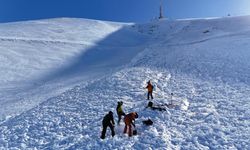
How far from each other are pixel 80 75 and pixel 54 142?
2291cm

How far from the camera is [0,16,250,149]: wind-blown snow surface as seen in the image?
17.5m

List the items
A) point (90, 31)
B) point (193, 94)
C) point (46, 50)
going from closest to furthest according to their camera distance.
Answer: point (193, 94) → point (46, 50) → point (90, 31)

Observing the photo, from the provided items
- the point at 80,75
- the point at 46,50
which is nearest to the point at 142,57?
the point at 80,75

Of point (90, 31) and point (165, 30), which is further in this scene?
point (165, 30)

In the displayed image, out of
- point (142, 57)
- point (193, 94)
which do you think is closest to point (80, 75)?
point (142, 57)

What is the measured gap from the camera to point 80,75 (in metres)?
40.2

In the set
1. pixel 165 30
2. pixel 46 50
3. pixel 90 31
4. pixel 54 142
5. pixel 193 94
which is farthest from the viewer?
pixel 165 30

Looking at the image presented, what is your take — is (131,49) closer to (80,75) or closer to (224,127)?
(80,75)

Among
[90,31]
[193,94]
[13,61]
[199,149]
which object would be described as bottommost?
[199,149]

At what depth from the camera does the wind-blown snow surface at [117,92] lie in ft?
57.4

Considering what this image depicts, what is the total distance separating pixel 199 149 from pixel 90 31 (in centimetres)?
6263

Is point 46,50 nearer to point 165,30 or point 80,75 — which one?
point 80,75

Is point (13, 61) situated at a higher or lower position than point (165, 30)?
lower

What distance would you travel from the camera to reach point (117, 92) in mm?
26750
